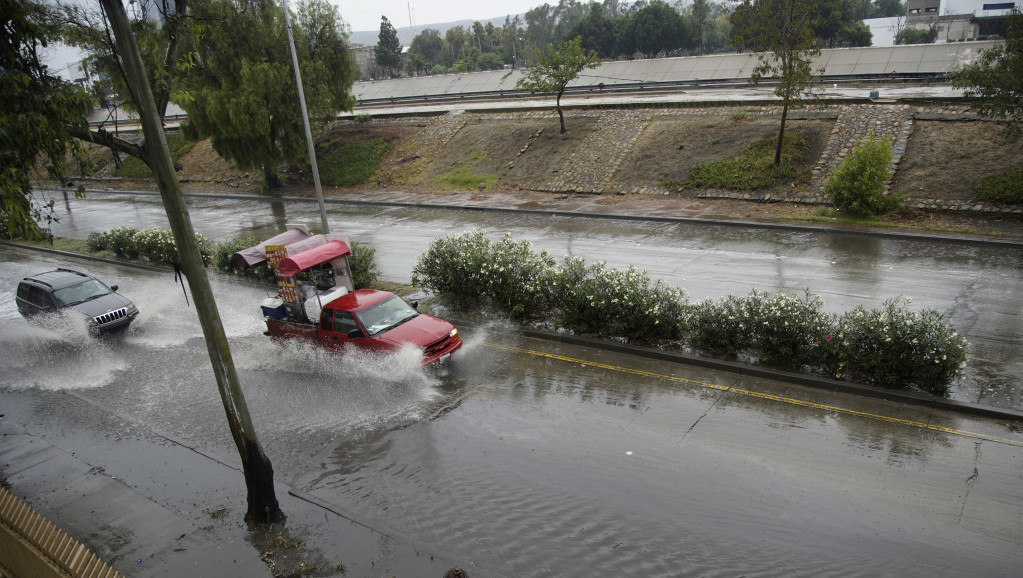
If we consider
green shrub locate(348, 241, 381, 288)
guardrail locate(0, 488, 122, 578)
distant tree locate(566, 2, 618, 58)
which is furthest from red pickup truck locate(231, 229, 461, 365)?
distant tree locate(566, 2, 618, 58)

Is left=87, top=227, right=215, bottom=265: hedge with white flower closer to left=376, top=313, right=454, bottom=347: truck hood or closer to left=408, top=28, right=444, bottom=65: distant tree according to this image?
left=376, top=313, right=454, bottom=347: truck hood

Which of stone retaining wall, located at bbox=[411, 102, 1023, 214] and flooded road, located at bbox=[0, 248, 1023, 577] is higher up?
stone retaining wall, located at bbox=[411, 102, 1023, 214]

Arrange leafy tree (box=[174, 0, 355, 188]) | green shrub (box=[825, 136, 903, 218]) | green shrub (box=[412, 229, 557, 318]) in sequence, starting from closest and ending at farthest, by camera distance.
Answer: green shrub (box=[412, 229, 557, 318]), green shrub (box=[825, 136, 903, 218]), leafy tree (box=[174, 0, 355, 188])

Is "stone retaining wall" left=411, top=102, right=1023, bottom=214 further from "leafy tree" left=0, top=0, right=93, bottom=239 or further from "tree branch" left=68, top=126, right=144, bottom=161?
"leafy tree" left=0, top=0, right=93, bottom=239

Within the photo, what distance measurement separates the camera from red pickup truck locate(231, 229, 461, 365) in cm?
1213

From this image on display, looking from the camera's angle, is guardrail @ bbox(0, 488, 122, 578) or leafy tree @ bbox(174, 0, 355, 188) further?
leafy tree @ bbox(174, 0, 355, 188)

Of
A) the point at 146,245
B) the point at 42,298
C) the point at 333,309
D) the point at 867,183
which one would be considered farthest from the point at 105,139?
the point at 867,183

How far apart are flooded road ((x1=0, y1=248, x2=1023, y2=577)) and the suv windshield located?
251cm

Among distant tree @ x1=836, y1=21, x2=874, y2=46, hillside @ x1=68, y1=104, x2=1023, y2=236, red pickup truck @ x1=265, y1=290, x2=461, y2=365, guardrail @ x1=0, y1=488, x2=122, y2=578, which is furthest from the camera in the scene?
distant tree @ x1=836, y1=21, x2=874, y2=46

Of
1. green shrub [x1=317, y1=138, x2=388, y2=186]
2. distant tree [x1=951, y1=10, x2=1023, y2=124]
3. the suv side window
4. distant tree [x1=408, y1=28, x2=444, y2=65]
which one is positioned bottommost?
the suv side window

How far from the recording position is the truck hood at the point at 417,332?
11922mm

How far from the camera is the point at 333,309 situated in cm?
1270

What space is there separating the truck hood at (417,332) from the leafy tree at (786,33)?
16.8 m

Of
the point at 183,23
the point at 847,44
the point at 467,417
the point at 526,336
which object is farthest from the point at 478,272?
the point at 847,44
